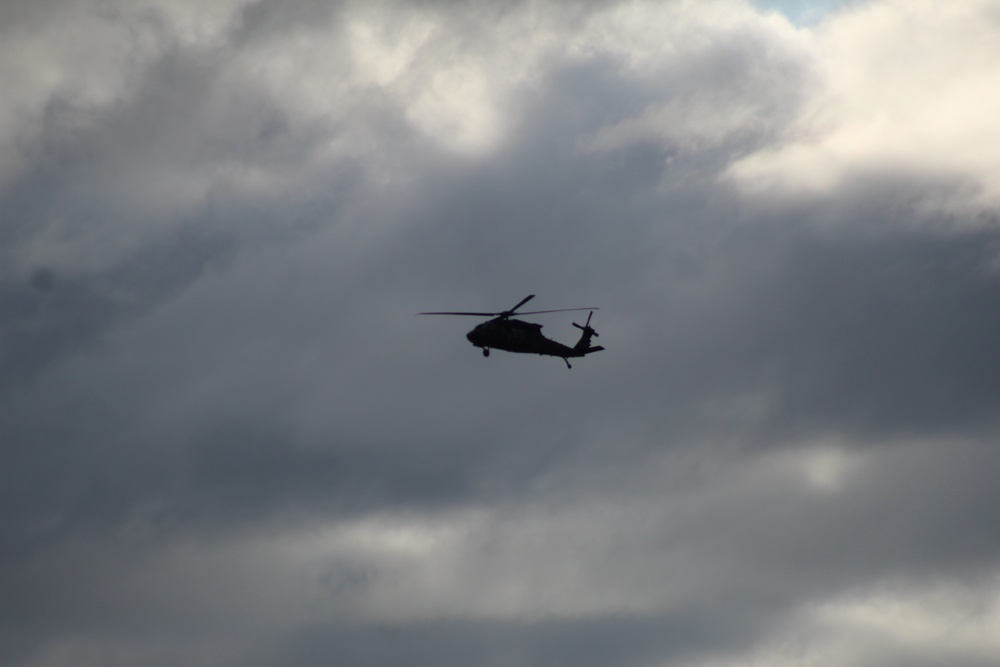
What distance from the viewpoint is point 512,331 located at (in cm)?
15100

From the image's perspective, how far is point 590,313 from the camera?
156875mm

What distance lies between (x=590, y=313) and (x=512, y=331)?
11881mm
